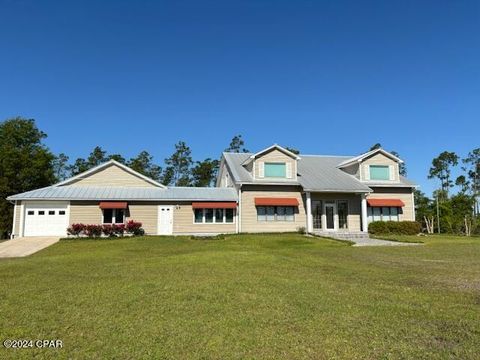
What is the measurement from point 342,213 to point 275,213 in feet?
17.7

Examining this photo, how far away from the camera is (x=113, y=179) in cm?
2683

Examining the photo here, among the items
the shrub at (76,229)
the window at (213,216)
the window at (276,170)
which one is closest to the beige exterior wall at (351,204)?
the window at (276,170)

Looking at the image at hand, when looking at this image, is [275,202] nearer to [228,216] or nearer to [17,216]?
[228,216]

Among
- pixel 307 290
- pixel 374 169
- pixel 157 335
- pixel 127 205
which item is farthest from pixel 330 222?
pixel 157 335

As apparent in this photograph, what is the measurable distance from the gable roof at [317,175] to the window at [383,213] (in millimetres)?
2346

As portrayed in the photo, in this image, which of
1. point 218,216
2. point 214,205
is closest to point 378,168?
point 218,216

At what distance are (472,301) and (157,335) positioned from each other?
19.1ft

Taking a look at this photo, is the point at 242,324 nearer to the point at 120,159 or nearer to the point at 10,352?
the point at 10,352

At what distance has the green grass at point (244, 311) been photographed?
4430 mm

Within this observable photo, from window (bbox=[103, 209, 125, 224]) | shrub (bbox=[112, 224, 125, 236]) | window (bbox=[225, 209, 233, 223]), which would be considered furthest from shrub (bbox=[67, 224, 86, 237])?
window (bbox=[225, 209, 233, 223])

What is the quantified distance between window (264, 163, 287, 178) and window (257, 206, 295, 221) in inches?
95.6

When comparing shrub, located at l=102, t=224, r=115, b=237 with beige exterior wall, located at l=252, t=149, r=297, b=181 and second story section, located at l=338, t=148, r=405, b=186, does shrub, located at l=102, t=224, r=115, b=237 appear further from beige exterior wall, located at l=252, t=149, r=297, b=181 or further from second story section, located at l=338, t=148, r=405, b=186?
second story section, located at l=338, t=148, r=405, b=186

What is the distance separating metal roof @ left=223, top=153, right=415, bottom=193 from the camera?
85.3ft

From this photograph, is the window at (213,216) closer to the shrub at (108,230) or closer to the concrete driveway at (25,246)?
the shrub at (108,230)
